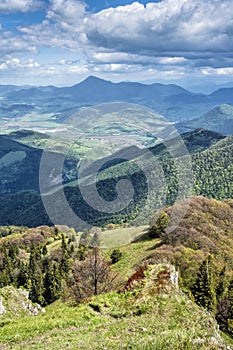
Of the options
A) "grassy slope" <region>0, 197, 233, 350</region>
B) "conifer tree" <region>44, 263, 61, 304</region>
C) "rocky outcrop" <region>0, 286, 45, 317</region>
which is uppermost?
"grassy slope" <region>0, 197, 233, 350</region>

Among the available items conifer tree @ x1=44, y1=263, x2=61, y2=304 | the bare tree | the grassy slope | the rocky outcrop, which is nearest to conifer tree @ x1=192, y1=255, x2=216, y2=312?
the bare tree

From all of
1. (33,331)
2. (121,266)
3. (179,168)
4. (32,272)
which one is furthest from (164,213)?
(179,168)

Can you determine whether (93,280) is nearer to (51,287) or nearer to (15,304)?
(15,304)

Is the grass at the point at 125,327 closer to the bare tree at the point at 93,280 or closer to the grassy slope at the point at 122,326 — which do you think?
the grassy slope at the point at 122,326

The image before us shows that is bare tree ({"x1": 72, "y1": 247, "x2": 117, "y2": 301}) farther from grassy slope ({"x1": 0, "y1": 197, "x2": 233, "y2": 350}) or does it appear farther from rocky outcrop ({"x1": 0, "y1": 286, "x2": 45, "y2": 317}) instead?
grassy slope ({"x1": 0, "y1": 197, "x2": 233, "y2": 350})

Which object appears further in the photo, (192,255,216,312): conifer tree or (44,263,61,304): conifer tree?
(44,263,61,304): conifer tree

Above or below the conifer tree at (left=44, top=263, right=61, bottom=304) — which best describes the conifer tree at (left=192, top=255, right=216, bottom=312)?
above

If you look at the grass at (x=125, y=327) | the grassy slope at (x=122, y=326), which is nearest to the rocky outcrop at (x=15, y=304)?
the grassy slope at (x=122, y=326)

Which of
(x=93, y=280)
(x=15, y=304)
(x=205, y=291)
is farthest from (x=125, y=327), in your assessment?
(x=205, y=291)

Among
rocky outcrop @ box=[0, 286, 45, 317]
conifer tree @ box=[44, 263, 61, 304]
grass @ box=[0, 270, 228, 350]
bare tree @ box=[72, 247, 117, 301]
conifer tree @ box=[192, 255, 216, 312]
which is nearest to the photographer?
grass @ box=[0, 270, 228, 350]

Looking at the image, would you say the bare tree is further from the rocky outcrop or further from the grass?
the grass

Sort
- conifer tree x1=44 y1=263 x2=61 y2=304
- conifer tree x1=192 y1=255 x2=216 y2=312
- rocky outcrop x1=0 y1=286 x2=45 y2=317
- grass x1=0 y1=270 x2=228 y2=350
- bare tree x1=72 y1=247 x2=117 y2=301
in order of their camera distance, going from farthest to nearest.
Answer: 1. conifer tree x1=44 y1=263 x2=61 y2=304
2. conifer tree x1=192 y1=255 x2=216 y2=312
3. bare tree x1=72 y1=247 x2=117 y2=301
4. rocky outcrop x1=0 y1=286 x2=45 y2=317
5. grass x1=0 y1=270 x2=228 y2=350
